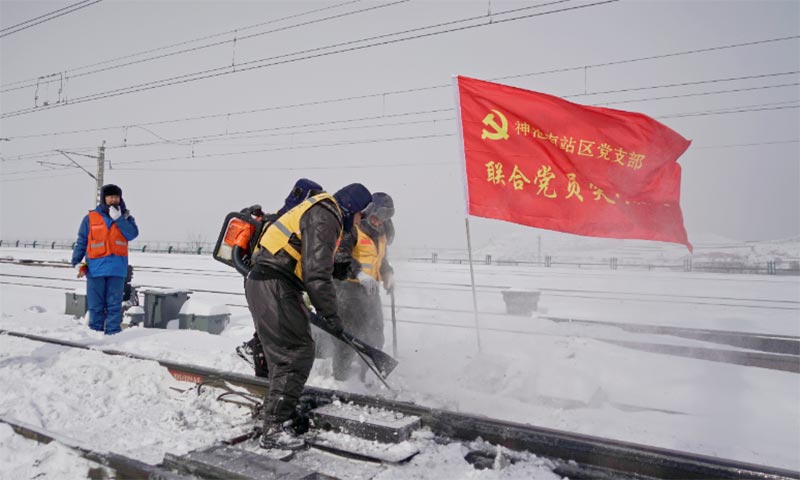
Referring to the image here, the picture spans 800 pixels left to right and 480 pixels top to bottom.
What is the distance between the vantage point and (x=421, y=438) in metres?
3.89

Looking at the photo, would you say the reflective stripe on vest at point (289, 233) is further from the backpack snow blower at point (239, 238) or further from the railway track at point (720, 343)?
the railway track at point (720, 343)

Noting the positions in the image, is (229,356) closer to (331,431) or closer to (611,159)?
(331,431)

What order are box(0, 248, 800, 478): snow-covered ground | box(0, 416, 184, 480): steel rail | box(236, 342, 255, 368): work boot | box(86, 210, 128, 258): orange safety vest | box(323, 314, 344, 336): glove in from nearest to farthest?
box(0, 416, 184, 480): steel rail → box(323, 314, 344, 336): glove → box(0, 248, 800, 478): snow-covered ground → box(236, 342, 255, 368): work boot → box(86, 210, 128, 258): orange safety vest

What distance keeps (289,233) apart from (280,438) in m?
1.55

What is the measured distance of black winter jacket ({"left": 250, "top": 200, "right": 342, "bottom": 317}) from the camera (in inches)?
142

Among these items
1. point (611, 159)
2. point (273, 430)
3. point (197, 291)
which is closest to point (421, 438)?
point (273, 430)

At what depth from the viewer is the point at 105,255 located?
25.8 feet

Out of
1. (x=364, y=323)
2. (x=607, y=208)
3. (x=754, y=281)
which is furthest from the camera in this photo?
(x=754, y=281)

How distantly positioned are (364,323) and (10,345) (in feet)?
16.7

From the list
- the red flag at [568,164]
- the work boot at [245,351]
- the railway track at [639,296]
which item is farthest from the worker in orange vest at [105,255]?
the railway track at [639,296]

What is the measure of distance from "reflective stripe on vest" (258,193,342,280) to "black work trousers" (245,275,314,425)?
210 mm

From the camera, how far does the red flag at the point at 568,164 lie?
6211mm

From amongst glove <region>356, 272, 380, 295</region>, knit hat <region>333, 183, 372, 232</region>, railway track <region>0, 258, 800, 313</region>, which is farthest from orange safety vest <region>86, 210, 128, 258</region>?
railway track <region>0, 258, 800, 313</region>

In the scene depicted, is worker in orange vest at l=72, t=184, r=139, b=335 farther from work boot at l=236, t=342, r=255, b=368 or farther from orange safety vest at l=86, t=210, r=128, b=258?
work boot at l=236, t=342, r=255, b=368
